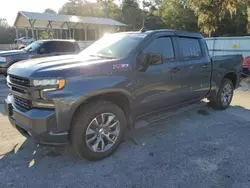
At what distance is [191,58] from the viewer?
438 cm

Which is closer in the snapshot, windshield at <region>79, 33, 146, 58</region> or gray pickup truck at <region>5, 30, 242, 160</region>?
gray pickup truck at <region>5, 30, 242, 160</region>

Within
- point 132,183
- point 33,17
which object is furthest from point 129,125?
point 33,17

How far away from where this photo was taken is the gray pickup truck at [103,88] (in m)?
2.70

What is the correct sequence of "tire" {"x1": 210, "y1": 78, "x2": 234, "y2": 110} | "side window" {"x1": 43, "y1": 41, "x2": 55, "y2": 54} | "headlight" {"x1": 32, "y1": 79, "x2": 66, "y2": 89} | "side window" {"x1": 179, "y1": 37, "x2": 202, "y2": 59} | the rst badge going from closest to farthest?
"headlight" {"x1": 32, "y1": 79, "x2": 66, "y2": 89} → the rst badge → "side window" {"x1": 179, "y1": 37, "x2": 202, "y2": 59} → "tire" {"x1": 210, "y1": 78, "x2": 234, "y2": 110} → "side window" {"x1": 43, "y1": 41, "x2": 55, "y2": 54}

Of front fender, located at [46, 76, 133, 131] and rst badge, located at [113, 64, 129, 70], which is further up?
rst badge, located at [113, 64, 129, 70]

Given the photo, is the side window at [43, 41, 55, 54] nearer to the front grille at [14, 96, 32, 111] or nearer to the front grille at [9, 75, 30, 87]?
the front grille at [9, 75, 30, 87]

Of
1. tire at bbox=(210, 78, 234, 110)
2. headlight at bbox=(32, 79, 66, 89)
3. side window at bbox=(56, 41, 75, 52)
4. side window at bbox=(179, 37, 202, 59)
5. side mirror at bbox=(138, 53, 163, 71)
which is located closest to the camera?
headlight at bbox=(32, 79, 66, 89)

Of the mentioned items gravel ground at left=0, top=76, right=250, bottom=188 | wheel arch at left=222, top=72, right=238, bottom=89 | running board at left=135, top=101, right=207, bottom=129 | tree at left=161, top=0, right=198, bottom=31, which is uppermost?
tree at left=161, top=0, right=198, bottom=31

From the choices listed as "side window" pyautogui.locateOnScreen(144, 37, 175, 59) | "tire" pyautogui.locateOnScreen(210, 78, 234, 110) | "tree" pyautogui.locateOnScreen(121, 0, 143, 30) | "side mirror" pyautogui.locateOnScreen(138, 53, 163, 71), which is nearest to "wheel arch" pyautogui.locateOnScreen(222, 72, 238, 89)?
"tire" pyautogui.locateOnScreen(210, 78, 234, 110)

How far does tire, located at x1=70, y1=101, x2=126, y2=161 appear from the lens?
2.93m

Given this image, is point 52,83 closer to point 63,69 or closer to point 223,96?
point 63,69

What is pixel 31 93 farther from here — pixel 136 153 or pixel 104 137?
pixel 136 153

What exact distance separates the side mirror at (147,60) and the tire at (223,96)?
271 cm

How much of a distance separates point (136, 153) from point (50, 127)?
1.43 meters
